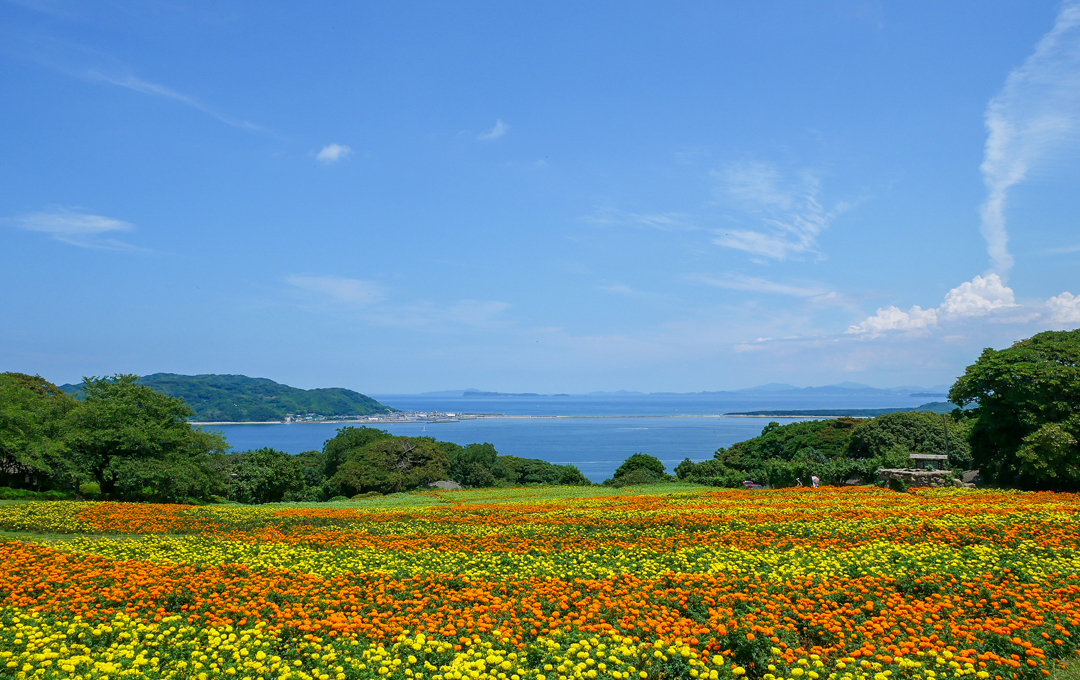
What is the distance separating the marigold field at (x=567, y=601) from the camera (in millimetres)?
6207

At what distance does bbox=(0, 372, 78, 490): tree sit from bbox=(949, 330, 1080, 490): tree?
129 feet

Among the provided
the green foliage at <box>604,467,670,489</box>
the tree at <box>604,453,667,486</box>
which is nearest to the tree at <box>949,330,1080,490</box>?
the green foliage at <box>604,467,670,489</box>

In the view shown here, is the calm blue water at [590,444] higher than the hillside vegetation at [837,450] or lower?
lower

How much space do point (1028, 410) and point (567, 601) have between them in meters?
24.1

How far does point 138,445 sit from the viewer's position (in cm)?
2920

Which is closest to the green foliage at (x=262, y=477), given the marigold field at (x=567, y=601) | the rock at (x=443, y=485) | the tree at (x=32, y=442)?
the rock at (x=443, y=485)

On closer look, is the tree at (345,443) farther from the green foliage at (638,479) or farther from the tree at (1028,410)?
the tree at (1028,410)

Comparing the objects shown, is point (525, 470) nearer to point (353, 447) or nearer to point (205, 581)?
point (353, 447)

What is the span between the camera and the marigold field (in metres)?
6.21

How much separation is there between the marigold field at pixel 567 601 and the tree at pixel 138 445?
13847 mm

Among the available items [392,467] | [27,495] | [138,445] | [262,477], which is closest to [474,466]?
[392,467]

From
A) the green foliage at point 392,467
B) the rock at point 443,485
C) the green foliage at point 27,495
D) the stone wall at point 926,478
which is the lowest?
the rock at point 443,485

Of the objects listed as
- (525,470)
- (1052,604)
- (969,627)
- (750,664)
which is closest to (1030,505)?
(1052,604)

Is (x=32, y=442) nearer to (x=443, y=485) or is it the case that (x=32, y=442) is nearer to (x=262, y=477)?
(x=262, y=477)
